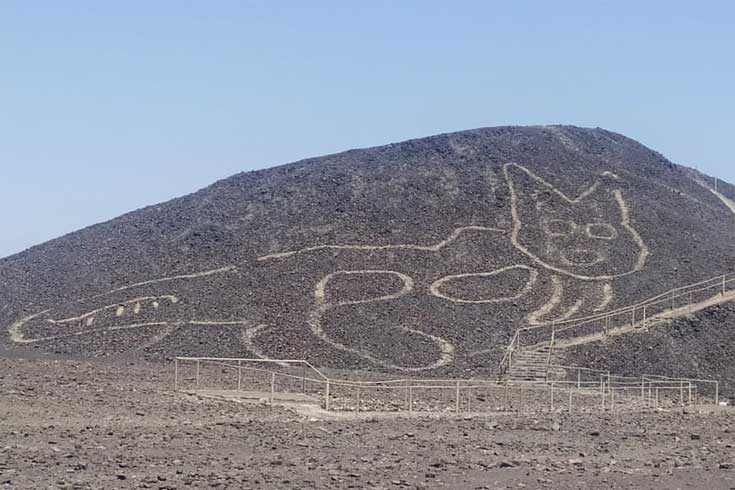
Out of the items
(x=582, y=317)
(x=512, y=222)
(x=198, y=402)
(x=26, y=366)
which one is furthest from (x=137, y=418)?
(x=512, y=222)

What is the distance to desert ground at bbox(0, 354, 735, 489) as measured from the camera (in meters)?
18.5

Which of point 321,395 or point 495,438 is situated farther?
point 321,395

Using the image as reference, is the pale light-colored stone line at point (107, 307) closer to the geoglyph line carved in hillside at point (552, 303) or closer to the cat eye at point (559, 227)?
the geoglyph line carved in hillside at point (552, 303)

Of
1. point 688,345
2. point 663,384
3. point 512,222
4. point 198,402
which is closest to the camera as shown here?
point 198,402

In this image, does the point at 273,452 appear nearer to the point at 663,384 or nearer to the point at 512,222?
the point at 663,384

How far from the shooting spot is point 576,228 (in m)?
56.2

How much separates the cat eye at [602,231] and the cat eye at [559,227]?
28.8 inches

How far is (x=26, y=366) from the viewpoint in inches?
1490

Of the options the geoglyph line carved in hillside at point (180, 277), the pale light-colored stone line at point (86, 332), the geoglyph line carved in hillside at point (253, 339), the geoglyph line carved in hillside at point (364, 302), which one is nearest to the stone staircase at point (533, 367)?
the geoglyph line carved in hillside at point (364, 302)

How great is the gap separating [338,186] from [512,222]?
8.59 m

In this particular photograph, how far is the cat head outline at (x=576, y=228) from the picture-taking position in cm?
5325

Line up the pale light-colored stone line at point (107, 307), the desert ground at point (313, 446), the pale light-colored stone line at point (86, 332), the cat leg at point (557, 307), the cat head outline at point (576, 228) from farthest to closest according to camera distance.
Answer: the cat head outline at point (576, 228) < the pale light-colored stone line at point (107, 307) < the cat leg at point (557, 307) < the pale light-colored stone line at point (86, 332) < the desert ground at point (313, 446)

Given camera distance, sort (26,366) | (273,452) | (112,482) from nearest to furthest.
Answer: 1. (112,482)
2. (273,452)
3. (26,366)

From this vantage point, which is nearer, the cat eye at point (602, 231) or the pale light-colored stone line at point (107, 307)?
the pale light-colored stone line at point (107, 307)
